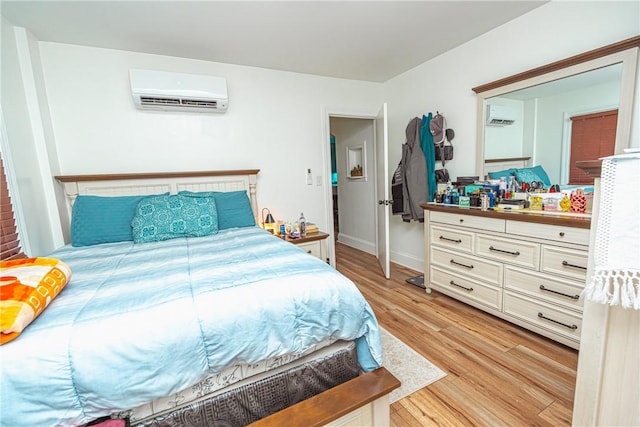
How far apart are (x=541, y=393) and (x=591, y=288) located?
3.13ft

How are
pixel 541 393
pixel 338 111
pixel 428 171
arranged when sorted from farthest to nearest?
pixel 338 111, pixel 428 171, pixel 541 393

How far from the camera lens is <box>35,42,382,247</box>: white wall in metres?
2.45

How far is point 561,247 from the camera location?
1.82 meters

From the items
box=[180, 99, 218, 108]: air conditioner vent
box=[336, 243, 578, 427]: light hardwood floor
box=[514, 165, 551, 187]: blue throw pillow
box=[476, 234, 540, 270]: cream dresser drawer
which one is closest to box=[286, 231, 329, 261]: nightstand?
box=[336, 243, 578, 427]: light hardwood floor

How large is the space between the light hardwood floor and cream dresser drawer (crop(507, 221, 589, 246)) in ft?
2.37

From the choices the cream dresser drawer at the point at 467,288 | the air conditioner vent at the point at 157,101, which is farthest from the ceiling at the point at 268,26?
the cream dresser drawer at the point at 467,288

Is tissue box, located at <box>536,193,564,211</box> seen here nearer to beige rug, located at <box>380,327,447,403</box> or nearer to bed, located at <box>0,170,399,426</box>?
beige rug, located at <box>380,327,447,403</box>

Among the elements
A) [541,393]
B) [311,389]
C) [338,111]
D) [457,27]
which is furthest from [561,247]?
[338,111]

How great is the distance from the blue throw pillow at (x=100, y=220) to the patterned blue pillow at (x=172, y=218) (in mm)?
106

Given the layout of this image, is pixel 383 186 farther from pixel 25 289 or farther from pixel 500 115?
pixel 25 289

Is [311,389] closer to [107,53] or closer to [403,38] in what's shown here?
[403,38]

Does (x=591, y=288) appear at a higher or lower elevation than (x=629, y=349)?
higher

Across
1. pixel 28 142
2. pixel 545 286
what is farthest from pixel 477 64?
pixel 28 142

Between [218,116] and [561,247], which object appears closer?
[561,247]
